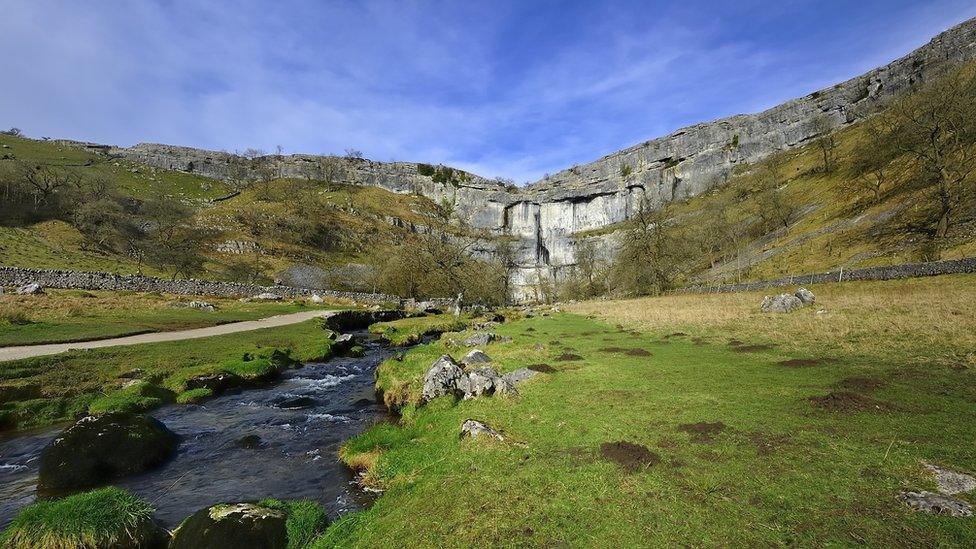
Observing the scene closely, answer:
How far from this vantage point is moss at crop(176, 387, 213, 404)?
59.3 feet

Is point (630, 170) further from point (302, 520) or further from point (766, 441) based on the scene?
point (302, 520)

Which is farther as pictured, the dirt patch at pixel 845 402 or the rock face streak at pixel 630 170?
the rock face streak at pixel 630 170

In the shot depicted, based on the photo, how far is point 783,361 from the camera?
1509cm

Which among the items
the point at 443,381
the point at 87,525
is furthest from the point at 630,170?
the point at 87,525

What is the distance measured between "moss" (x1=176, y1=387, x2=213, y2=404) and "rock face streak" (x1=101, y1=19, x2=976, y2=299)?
115 metres

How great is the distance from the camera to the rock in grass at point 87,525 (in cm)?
736

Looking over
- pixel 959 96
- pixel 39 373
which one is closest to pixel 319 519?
pixel 39 373

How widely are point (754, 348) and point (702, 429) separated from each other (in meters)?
11.3

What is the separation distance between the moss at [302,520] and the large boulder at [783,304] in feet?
94.7

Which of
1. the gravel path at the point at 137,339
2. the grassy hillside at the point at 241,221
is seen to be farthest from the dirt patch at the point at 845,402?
the grassy hillside at the point at 241,221

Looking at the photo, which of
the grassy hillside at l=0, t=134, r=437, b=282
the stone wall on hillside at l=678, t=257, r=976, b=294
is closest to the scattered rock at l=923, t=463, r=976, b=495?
the stone wall on hillside at l=678, t=257, r=976, b=294

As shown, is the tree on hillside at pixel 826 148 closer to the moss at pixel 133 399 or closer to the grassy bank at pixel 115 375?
the grassy bank at pixel 115 375

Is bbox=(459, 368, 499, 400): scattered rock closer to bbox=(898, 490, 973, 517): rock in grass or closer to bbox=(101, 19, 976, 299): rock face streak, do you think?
bbox=(898, 490, 973, 517): rock in grass

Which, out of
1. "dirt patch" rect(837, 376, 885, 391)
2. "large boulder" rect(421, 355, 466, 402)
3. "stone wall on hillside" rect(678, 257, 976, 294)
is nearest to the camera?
"dirt patch" rect(837, 376, 885, 391)
